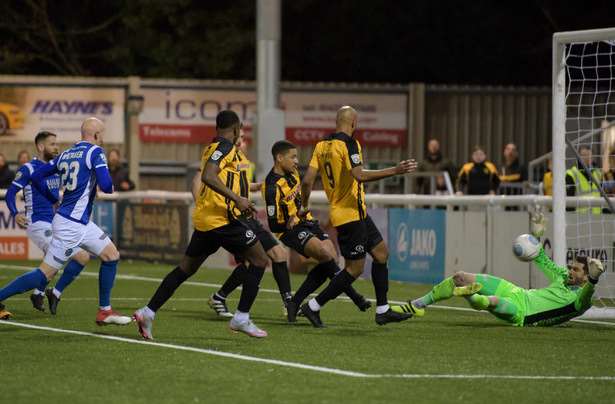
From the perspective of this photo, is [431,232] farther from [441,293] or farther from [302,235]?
[441,293]

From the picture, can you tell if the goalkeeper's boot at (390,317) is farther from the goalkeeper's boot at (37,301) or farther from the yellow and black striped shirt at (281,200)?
the goalkeeper's boot at (37,301)

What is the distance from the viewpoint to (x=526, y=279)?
19125mm

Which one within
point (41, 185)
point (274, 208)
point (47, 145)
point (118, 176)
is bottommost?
point (274, 208)

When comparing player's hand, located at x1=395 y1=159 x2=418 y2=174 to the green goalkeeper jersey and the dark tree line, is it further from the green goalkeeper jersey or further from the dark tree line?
the dark tree line

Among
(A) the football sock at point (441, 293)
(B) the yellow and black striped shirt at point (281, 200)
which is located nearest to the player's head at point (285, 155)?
(B) the yellow and black striped shirt at point (281, 200)

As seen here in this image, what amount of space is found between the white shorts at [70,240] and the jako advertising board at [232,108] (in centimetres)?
2085

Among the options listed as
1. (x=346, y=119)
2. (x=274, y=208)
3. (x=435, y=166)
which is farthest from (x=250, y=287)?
(x=435, y=166)

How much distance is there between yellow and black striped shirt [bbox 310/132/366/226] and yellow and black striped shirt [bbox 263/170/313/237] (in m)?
1.35

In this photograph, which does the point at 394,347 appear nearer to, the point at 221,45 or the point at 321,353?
the point at 321,353

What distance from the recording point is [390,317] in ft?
44.7

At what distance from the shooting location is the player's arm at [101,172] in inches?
502

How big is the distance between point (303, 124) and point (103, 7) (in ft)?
32.7

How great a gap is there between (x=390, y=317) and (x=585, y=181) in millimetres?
7014

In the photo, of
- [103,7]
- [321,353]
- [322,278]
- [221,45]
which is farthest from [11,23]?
[321,353]
